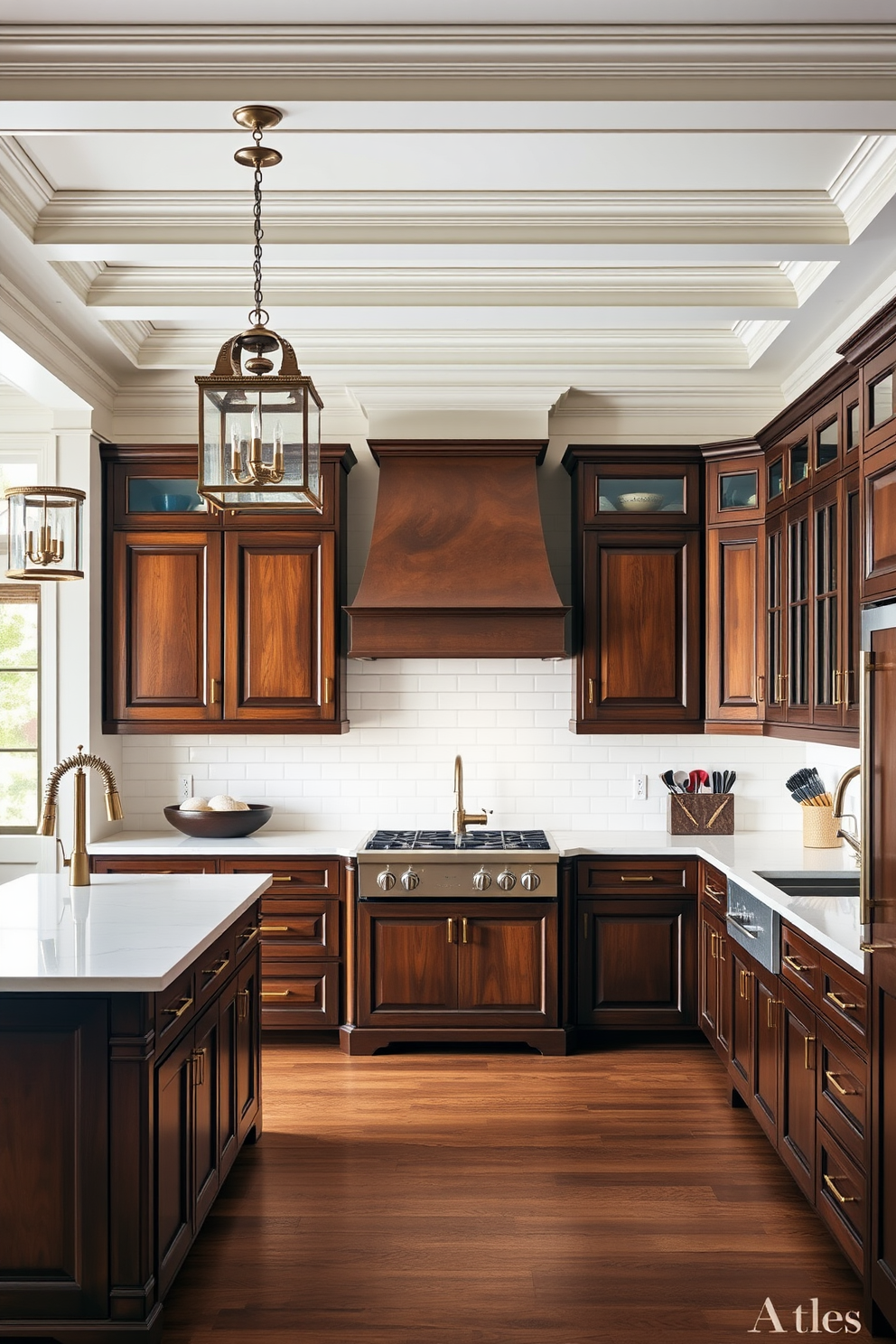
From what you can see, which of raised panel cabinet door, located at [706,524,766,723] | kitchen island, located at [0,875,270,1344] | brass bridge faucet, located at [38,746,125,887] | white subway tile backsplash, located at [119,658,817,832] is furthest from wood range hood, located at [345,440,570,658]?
kitchen island, located at [0,875,270,1344]

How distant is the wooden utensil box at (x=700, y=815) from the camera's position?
5.39 meters

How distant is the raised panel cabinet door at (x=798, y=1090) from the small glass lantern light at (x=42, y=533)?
2.51 meters

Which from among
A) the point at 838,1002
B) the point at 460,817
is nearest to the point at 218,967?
the point at 838,1002

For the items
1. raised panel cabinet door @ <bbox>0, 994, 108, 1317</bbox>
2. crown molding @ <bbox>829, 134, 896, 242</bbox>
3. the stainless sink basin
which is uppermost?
crown molding @ <bbox>829, 134, 896, 242</bbox>

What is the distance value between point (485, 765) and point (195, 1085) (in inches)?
113

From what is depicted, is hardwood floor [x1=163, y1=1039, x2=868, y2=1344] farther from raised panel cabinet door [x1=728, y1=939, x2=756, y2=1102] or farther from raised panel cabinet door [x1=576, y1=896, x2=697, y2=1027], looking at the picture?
raised panel cabinet door [x1=576, y1=896, x2=697, y2=1027]

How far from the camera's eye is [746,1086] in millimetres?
4020

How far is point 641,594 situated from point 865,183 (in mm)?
2206

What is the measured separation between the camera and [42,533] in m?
3.19

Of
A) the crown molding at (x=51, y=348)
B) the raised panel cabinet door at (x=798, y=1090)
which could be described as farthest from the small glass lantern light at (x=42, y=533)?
the raised panel cabinet door at (x=798, y=1090)

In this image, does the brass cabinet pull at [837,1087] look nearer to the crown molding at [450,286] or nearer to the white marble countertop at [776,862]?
the white marble countertop at [776,862]

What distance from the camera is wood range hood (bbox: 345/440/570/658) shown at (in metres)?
5.12

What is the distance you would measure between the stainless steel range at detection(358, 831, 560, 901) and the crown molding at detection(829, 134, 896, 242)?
275cm

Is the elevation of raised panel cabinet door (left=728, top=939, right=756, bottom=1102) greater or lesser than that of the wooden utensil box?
lesser
